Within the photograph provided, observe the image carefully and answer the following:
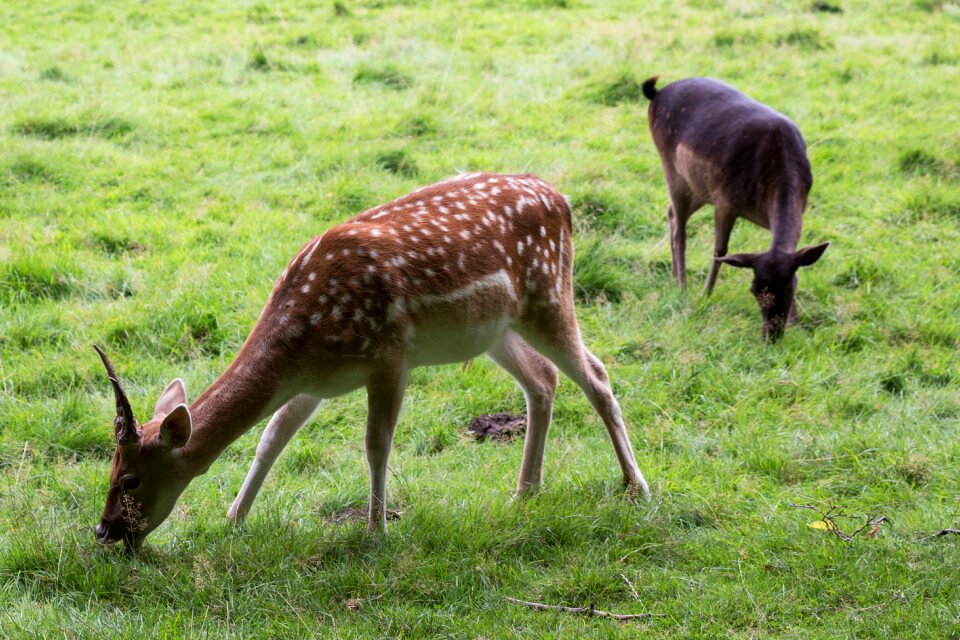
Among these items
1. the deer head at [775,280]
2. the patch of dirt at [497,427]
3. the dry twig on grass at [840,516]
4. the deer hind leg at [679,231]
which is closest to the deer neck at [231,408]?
the patch of dirt at [497,427]

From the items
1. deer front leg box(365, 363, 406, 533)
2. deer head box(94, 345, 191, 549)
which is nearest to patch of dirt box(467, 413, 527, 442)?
deer front leg box(365, 363, 406, 533)

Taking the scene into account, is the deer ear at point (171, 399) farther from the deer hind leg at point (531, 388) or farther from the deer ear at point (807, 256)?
the deer ear at point (807, 256)

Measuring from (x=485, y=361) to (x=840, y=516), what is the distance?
2.25 meters

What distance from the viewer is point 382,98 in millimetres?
10492

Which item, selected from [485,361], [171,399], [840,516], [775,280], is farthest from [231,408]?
[775,280]

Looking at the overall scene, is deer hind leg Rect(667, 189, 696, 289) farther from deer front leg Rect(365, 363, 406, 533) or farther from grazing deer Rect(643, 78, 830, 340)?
deer front leg Rect(365, 363, 406, 533)

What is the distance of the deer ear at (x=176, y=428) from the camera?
3719 mm

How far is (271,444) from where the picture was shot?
4.37m

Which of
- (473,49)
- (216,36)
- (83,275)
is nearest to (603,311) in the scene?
(83,275)

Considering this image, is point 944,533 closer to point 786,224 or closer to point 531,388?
point 531,388

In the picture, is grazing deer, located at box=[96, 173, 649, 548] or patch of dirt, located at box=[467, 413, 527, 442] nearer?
grazing deer, located at box=[96, 173, 649, 548]

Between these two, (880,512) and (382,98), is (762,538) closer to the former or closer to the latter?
(880,512)

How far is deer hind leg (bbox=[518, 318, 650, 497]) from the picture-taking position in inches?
179

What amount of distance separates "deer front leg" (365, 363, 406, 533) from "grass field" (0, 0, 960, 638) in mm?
125
